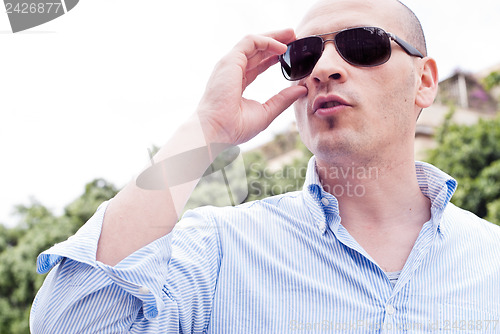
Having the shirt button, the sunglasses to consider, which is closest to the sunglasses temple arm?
the sunglasses

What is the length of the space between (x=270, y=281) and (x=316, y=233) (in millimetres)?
296

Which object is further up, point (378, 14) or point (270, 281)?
point (378, 14)

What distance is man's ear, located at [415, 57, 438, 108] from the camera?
2236 mm

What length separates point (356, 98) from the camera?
1.95m

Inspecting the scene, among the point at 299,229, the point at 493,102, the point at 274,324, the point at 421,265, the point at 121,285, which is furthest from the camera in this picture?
the point at 493,102

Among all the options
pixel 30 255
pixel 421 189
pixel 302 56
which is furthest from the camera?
pixel 30 255

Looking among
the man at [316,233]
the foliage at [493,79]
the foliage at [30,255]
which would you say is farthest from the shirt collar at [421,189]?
the foliage at [493,79]

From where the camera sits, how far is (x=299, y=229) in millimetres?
1876

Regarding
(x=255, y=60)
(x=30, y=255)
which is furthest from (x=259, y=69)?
(x=30, y=255)

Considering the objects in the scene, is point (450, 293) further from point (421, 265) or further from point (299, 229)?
point (299, 229)

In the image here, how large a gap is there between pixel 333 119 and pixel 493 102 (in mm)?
15141

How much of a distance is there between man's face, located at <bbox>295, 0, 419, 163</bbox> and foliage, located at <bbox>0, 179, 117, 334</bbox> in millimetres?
7018

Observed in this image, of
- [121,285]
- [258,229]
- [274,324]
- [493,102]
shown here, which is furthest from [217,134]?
[493,102]

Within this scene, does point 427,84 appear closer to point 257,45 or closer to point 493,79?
point 257,45
